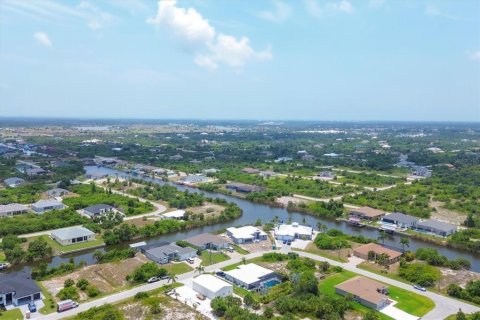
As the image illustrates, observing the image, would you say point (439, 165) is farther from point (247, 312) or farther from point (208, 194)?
point (247, 312)

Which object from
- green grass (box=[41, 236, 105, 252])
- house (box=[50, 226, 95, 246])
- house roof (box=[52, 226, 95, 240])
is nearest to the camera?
green grass (box=[41, 236, 105, 252])

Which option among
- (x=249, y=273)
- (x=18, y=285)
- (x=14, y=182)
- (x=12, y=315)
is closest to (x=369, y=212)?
(x=249, y=273)

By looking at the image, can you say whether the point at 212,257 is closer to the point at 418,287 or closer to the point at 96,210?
the point at 418,287

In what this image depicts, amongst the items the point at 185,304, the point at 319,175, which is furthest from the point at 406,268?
the point at 319,175

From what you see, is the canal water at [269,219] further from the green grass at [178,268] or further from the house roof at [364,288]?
the house roof at [364,288]

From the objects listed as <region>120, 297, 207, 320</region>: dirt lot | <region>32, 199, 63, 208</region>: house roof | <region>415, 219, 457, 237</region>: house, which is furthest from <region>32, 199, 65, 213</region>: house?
<region>415, 219, 457, 237</region>: house

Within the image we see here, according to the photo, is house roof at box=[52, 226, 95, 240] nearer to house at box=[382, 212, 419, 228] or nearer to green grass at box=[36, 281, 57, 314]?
green grass at box=[36, 281, 57, 314]
